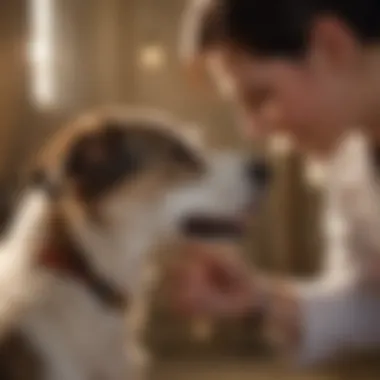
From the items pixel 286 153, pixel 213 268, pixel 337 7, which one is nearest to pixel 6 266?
pixel 213 268

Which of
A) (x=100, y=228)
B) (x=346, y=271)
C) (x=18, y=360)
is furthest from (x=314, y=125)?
(x=18, y=360)

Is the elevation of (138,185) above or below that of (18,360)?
above

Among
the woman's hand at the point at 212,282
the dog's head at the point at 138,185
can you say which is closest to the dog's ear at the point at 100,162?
the dog's head at the point at 138,185

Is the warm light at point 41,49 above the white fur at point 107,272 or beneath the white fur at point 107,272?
above

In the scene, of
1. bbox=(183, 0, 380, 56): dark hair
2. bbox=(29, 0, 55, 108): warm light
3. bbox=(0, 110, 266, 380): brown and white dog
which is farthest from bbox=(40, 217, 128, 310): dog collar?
bbox=(183, 0, 380, 56): dark hair

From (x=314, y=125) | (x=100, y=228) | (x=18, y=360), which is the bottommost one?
(x=18, y=360)

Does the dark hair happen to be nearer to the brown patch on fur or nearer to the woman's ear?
the woman's ear

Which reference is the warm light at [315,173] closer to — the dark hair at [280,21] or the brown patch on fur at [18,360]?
the dark hair at [280,21]

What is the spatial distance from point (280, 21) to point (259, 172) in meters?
0.17

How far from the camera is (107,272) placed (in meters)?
0.94

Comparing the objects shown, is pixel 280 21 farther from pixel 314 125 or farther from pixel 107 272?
pixel 107 272

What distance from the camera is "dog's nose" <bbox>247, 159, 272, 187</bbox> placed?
932 millimetres

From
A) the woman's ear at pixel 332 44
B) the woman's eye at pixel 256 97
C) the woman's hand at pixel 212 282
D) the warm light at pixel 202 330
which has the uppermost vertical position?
the woman's ear at pixel 332 44

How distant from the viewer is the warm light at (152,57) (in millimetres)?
935
